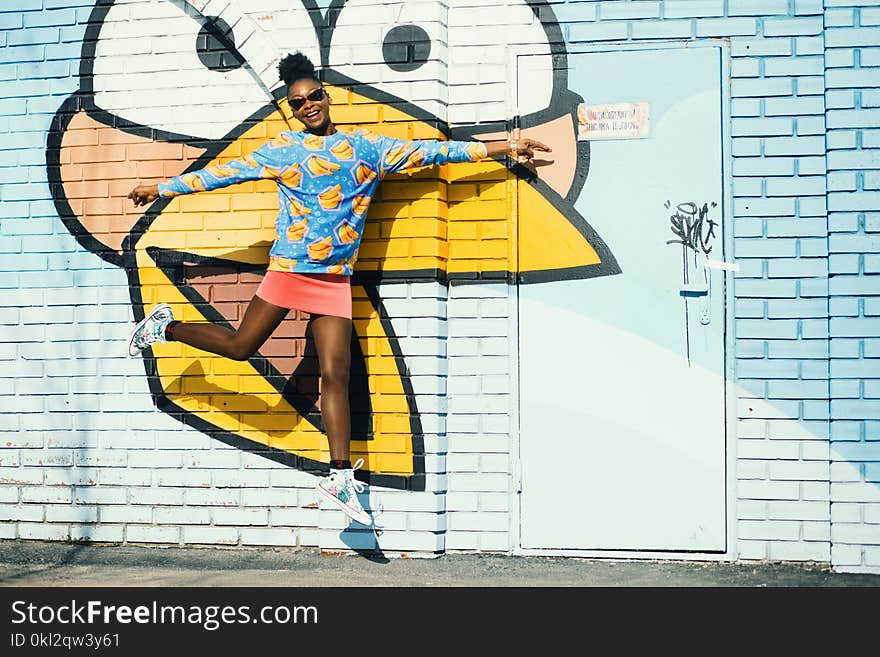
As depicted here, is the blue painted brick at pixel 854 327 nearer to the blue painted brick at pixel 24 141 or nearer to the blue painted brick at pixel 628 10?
the blue painted brick at pixel 628 10

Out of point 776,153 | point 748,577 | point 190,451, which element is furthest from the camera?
point 190,451

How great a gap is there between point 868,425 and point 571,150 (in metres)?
2.11

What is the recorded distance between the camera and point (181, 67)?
7.19 m

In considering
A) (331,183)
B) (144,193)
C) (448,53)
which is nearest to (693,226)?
(448,53)

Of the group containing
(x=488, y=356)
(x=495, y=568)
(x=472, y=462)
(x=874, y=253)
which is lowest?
(x=495, y=568)

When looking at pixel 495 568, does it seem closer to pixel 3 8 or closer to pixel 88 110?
pixel 88 110

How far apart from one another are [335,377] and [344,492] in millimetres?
599

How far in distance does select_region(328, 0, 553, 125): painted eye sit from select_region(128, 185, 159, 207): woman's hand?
3.90 ft

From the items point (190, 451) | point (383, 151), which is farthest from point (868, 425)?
point (190, 451)

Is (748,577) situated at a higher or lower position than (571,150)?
lower

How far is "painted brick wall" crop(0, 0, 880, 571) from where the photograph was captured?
6.42 m

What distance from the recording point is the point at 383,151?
6.55 m

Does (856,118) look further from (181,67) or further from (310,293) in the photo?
(181,67)

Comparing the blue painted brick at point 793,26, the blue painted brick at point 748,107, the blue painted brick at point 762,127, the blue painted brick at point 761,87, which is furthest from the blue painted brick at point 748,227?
the blue painted brick at point 793,26
